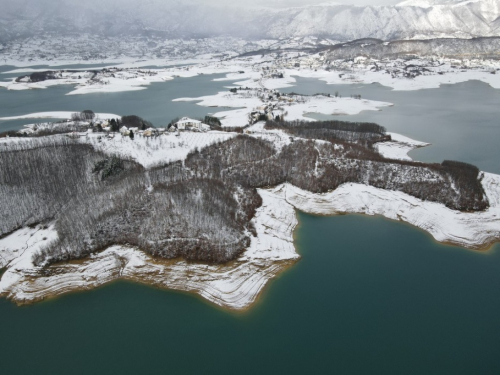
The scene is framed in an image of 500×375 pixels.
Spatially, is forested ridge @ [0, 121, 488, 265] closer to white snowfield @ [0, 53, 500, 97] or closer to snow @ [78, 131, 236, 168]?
snow @ [78, 131, 236, 168]

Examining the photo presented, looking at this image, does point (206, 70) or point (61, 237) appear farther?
point (206, 70)

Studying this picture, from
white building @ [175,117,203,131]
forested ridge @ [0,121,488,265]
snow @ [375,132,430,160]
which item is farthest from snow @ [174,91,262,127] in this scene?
snow @ [375,132,430,160]

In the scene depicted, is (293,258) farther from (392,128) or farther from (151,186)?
(392,128)

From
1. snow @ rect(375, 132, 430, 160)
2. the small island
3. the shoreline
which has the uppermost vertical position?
snow @ rect(375, 132, 430, 160)

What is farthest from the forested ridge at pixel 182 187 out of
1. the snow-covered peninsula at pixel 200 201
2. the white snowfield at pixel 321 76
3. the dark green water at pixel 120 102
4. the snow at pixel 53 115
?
the white snowfield at pixel 321 76

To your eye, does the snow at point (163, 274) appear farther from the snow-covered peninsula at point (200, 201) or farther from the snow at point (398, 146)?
the snow at point (398, 146)

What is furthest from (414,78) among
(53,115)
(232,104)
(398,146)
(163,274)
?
(163,274)

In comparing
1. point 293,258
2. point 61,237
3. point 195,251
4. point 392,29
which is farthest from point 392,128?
point 392,29
